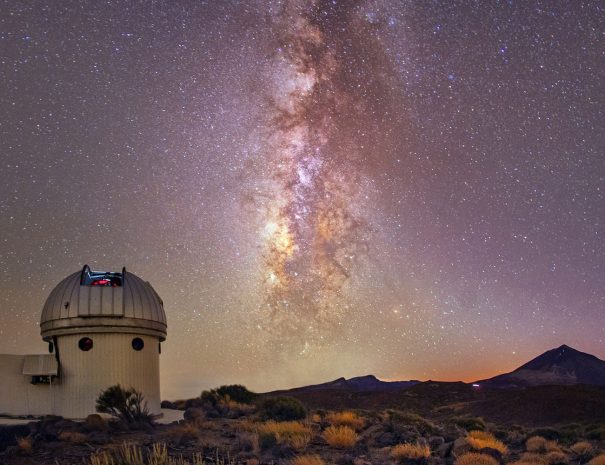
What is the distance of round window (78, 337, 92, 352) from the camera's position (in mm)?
19141

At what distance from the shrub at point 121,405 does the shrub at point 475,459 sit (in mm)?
9158

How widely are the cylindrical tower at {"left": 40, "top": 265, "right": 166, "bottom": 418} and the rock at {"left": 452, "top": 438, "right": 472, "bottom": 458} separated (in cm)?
1077

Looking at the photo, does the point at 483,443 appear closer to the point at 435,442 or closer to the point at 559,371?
the point at 435,442

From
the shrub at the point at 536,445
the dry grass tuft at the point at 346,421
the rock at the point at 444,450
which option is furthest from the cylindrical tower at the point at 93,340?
the shrub at the point at 536,445

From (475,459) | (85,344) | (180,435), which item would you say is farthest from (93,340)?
(475,459)

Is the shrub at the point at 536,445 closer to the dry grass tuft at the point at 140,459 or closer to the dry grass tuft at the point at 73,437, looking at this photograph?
the dry grass tuft at the point at 140,459

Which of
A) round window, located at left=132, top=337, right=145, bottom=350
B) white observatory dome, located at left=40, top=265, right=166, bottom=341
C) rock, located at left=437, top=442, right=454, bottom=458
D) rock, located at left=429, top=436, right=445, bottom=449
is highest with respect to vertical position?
white observatory dome, located at left=40, top=265, right=166, bottom=341

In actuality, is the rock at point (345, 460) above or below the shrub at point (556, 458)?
above

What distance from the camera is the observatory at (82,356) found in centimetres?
1905

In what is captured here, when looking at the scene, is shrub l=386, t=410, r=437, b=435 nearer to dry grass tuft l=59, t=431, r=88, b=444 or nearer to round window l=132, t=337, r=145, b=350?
dry grass tuft l=59, t=431, r=88, b=444

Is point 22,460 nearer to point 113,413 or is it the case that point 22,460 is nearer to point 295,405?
point 113,413

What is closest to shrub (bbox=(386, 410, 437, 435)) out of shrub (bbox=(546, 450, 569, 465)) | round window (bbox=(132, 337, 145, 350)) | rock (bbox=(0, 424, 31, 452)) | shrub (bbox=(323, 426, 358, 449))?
shrub (bbox=(323, 426, 358, 449))

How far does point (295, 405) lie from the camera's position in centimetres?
1964

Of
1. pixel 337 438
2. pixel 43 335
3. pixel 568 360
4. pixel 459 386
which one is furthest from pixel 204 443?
pixel 568 360
